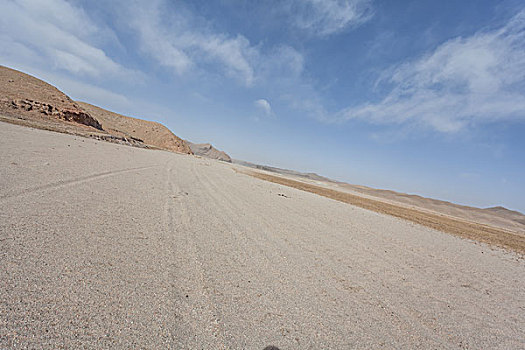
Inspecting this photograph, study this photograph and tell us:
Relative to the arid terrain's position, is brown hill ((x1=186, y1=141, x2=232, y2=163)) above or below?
above

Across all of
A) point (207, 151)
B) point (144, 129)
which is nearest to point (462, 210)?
point (144, 129)

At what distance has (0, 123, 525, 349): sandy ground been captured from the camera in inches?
56.2

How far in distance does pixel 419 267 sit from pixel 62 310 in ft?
16.7

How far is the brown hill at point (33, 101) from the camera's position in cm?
1781

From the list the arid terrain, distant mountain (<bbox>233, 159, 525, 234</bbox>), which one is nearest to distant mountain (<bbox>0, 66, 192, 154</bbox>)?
the arid terrain

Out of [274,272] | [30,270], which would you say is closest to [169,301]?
[30,270]

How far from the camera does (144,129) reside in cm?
5022

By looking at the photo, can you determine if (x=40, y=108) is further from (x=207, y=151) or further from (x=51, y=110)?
(x=207, y=151)

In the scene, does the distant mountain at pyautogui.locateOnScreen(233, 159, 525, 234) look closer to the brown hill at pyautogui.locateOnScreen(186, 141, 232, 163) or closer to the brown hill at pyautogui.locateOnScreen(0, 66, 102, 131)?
the brown hill at pyautogui.locateOnScreen(0, 66, 102, 131)

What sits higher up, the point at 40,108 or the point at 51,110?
the point at 51,110

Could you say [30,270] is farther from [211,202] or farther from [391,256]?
[391,256]

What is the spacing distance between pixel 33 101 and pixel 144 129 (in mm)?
31107

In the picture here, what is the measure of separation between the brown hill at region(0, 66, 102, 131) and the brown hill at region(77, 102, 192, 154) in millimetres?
17751

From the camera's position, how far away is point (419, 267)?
12.5 feet
